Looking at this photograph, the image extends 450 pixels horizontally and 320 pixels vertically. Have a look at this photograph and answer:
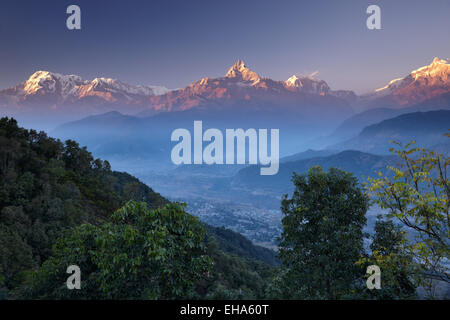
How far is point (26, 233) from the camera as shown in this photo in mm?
21672

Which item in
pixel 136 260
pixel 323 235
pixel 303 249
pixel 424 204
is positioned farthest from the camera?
pixel 303 249

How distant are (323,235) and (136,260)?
30.6 feet

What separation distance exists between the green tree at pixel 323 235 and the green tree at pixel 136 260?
5437mm

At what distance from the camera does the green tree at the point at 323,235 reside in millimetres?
12125

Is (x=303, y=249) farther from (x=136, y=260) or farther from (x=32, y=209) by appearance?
(x=32, y=209)

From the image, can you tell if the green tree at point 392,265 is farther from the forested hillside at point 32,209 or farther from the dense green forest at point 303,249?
the forested hillside at point 32,209

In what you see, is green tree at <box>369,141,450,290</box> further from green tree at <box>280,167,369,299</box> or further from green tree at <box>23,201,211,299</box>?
green tree at <box>23,201,211,299</box>

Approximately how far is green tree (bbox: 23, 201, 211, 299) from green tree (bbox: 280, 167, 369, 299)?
17.8 feet

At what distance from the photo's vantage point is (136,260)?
930cm

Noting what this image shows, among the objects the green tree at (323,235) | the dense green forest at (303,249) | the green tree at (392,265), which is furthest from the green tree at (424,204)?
the green tree at (323,235)

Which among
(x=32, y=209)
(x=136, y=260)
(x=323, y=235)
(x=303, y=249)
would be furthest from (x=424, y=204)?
(x=32, y=209)

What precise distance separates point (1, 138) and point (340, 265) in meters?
37.6

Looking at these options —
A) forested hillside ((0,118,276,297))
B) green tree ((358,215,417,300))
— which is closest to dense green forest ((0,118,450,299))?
green tree ((358,215,417,300))

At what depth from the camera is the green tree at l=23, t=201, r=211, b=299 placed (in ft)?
31.7
